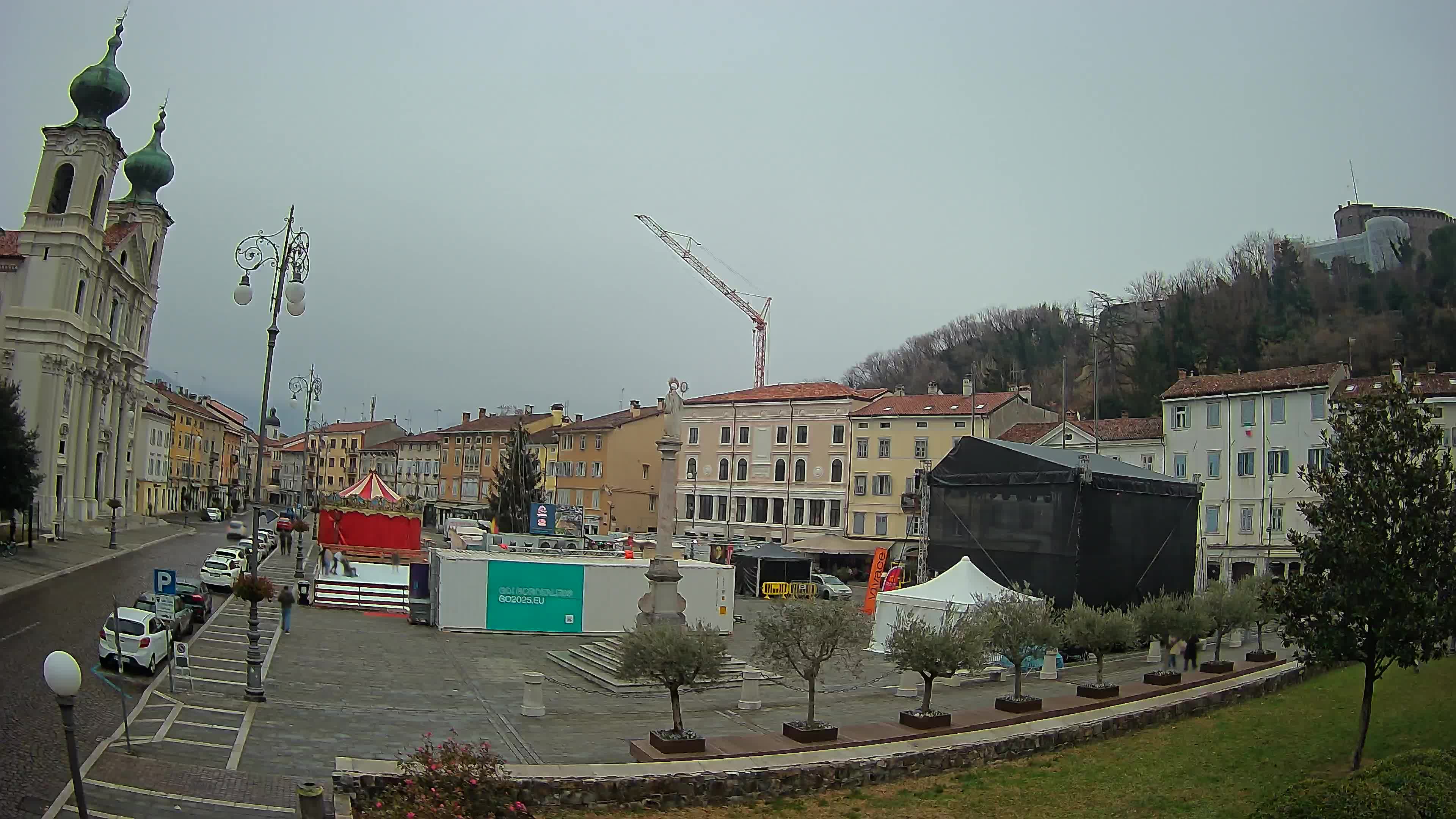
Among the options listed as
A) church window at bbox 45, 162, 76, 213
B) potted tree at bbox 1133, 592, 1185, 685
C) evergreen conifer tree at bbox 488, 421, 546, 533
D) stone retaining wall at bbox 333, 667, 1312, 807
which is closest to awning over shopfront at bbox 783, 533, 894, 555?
evergreen conifer tree at bbox 488, 421, 546, 533

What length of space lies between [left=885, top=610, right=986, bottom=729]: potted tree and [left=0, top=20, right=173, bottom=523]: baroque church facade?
162ft

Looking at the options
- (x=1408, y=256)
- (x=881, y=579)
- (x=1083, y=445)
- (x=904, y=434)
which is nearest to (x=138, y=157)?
(x=904, y=434)

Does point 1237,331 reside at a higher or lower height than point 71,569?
higher

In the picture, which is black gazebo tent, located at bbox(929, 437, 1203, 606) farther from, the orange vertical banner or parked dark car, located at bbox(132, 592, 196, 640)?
parked dark car, located at bbox(132, 592, 196, 640)

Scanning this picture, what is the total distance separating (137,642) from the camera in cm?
1995

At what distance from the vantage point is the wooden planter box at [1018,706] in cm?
1909

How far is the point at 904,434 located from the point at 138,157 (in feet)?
185

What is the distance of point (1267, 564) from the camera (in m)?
45.4

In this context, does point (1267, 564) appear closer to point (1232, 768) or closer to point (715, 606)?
point (715, 606)

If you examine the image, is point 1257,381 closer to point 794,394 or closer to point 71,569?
point 794,394

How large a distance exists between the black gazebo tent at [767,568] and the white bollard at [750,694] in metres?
26.1

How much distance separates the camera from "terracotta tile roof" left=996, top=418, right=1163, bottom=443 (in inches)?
2074

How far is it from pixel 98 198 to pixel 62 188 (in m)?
1.77

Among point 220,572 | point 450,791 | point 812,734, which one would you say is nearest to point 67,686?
point 450,791
